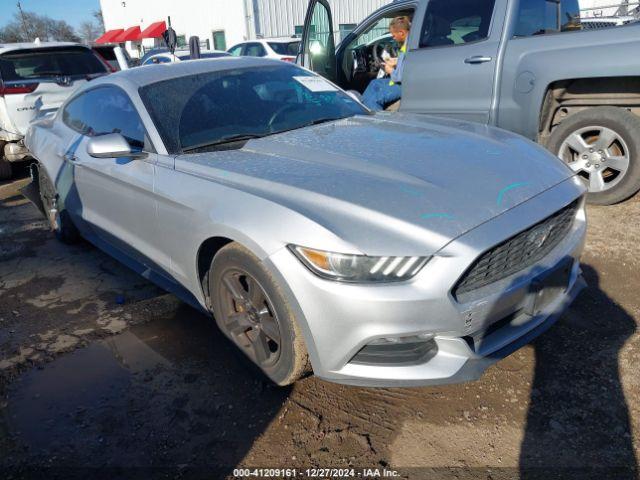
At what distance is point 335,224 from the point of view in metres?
1.99

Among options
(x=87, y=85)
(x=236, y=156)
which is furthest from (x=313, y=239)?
(x=87, y=85)

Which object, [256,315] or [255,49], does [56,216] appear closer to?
[256,315]

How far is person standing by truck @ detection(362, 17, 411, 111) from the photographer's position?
17.7ft

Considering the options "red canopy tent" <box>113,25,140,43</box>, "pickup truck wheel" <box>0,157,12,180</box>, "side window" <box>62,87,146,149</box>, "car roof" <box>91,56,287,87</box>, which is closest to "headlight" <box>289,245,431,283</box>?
"side window" <box>62,87,146,149</box>

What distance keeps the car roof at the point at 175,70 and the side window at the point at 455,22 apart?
73.8 inches

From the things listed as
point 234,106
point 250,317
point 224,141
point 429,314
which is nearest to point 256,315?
point 250,317

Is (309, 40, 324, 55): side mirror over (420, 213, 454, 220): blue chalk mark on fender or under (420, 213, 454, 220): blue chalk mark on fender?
over

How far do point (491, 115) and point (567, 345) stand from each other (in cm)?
245

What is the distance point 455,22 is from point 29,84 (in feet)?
17.6

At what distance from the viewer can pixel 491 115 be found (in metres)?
4.45

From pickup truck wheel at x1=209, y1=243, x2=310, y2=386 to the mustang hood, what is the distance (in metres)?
0.34

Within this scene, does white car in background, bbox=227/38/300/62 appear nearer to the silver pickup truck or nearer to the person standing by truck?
the person standing by truck

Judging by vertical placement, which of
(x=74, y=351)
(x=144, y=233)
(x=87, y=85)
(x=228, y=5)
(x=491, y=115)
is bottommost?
(x=74, y=351)

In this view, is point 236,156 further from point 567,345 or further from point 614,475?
point 614,475
